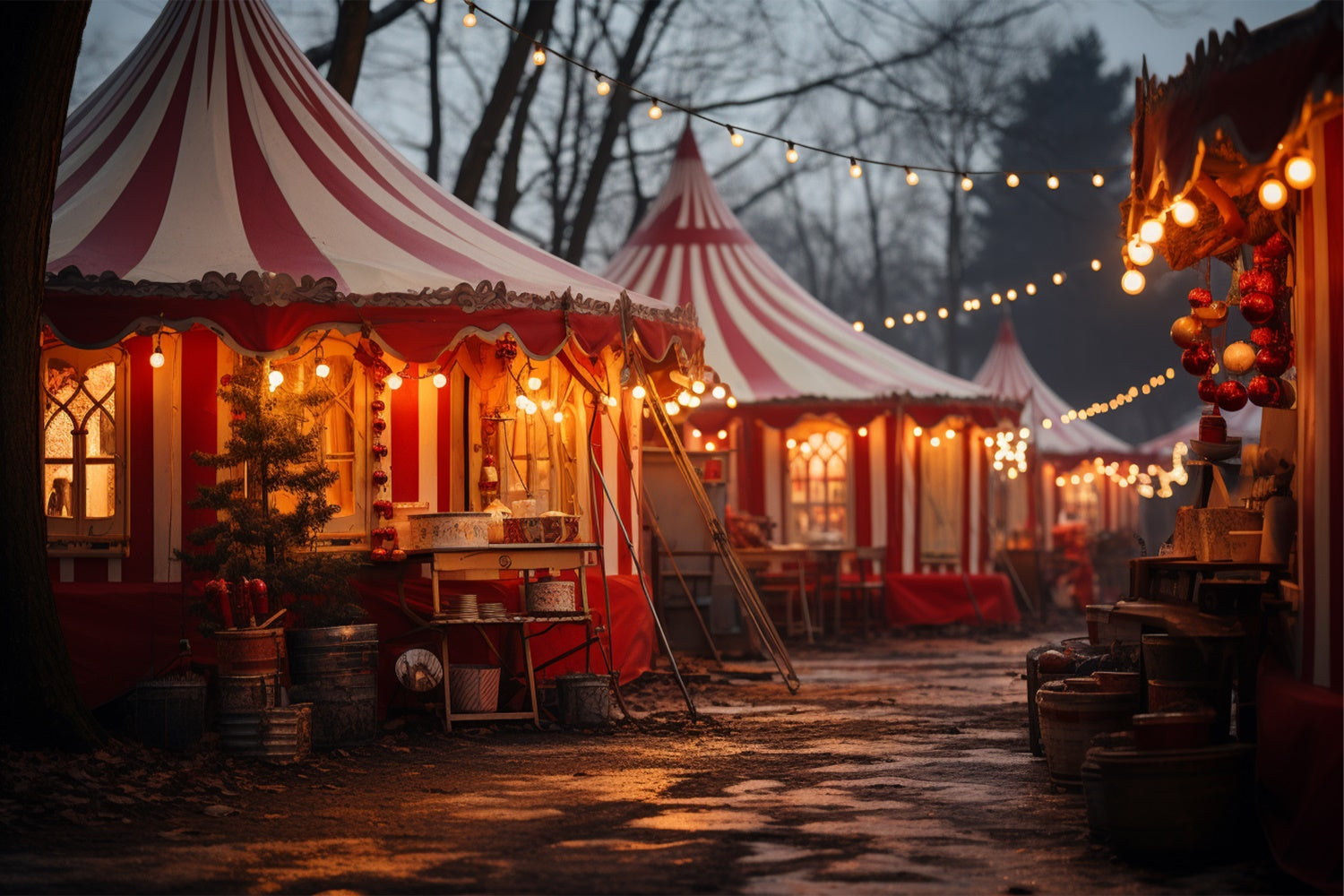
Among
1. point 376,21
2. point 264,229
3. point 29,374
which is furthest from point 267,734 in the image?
point 376,21

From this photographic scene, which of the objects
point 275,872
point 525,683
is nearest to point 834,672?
point 525,683

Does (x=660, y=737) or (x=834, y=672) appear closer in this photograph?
(x=660, y=737)

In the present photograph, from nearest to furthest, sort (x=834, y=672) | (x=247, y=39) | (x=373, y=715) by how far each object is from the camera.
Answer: (x=373, y=715), (x=247, y=39), (x=834, y=672)

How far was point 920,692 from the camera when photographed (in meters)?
11.9

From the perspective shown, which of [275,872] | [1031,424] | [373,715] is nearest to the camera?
[275,872]

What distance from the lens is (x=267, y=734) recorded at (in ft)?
27.9

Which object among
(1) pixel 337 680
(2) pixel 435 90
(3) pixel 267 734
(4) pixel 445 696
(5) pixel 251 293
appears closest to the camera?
(3) pixel 267 734

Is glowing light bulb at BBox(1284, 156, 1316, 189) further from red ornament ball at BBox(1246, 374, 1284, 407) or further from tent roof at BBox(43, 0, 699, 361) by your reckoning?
tent roof at BBox(43, 0, 699, 361)

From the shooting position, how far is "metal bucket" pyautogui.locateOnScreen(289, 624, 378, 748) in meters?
8.98

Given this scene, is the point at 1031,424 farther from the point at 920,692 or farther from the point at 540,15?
the point at 920,692

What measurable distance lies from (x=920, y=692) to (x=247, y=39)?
258 inches

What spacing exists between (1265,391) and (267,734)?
16.5 feet

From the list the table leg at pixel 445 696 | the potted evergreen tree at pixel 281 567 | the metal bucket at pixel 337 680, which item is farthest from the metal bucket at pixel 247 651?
the table leg at pixel 445 696

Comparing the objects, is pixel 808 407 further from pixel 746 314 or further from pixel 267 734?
pixel 267 734
